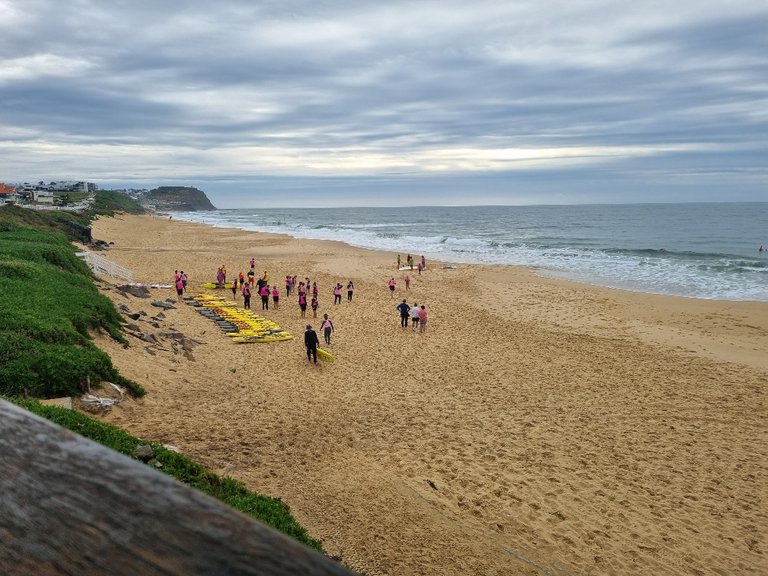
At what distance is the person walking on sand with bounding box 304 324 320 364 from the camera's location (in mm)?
15844

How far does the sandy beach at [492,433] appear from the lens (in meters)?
7.72

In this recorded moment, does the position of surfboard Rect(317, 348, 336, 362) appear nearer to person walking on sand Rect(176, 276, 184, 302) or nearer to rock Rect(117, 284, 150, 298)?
rock Rect(117, 284, 150, 298)

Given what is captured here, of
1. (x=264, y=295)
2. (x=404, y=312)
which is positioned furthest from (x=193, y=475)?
(x=264, y=295)

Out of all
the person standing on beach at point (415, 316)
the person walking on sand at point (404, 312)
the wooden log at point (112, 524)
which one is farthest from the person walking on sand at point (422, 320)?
the wooden log at point (112, 524)

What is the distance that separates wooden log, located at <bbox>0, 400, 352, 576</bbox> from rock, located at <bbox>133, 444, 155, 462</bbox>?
6.22 m

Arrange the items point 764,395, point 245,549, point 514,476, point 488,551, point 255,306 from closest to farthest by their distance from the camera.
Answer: point 245,549 → point 488,551 → point 514,476 → point 764,395 → point 255,306

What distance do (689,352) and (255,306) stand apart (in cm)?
1662

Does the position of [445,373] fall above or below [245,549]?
below

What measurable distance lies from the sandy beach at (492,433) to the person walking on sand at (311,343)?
0.33m

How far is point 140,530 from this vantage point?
120 cm

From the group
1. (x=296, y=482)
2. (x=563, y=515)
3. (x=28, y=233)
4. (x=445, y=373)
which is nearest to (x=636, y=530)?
(x=563, y=515)

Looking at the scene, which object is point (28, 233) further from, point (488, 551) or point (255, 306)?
point (488, 551)

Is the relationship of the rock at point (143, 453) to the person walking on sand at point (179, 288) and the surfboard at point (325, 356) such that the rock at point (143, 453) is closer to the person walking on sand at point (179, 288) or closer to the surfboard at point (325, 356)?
the surfboard at point (325, 356)

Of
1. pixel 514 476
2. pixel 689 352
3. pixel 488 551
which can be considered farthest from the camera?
pixel 689 352
